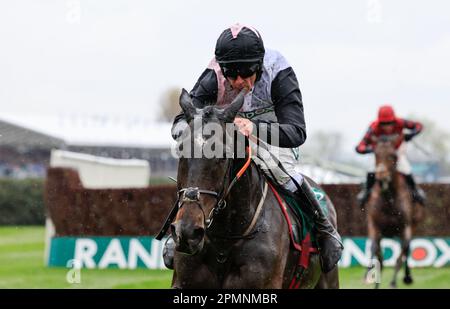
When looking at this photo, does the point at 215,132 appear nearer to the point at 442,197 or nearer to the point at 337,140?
the point at 442,197

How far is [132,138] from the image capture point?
4194cm

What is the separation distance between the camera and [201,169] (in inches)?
178

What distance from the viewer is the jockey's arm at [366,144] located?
11847mm

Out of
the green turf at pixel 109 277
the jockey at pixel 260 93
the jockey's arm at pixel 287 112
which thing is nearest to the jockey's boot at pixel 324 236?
the jockey at pixel 260 93

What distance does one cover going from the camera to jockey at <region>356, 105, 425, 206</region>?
39.3 feet

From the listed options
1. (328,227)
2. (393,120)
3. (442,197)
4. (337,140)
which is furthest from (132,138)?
(328,227)

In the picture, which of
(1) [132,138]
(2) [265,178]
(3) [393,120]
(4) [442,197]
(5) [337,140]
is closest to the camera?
(2) [265,178]

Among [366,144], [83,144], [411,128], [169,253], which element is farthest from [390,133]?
[83,144]

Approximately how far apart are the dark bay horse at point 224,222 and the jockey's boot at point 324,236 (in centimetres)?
34

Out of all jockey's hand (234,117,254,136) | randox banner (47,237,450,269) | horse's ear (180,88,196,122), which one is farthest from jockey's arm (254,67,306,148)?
randox banner (47,237,450,269)

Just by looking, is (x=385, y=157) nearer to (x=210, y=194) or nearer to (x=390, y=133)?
(x=390, y=133)

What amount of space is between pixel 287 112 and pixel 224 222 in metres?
0.81
